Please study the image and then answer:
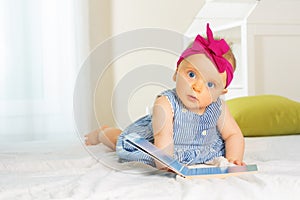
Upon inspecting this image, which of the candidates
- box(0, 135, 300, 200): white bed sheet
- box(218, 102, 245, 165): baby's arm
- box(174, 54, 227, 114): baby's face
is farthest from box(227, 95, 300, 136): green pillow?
box(174, 54, 227, 114): baby's face

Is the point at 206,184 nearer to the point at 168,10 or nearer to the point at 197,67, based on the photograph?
the point at 197,67

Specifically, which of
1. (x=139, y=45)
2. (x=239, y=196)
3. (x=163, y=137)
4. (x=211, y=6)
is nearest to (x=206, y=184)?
(x=239, y=196)

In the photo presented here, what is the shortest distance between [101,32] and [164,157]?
227 cm

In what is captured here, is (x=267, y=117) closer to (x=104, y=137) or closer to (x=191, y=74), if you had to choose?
(x=104, y=137)

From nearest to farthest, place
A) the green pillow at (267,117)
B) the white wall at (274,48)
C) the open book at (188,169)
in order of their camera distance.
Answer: the open book at (188,169) → the green pillow at (267,117) → the white wall at (274,48)

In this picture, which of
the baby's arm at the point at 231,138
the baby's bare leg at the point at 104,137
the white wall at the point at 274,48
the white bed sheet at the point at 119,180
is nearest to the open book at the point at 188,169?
the white bed sheet at the point at 119,180

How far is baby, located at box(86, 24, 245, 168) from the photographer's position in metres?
1.00

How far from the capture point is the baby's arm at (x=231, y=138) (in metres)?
1.11

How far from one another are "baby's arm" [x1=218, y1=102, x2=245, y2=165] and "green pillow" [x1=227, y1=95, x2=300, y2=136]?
1.68 ft

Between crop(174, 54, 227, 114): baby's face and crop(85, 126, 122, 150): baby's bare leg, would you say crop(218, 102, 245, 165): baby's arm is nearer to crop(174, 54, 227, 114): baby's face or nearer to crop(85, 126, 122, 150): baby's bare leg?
crop(174, 54, 227, 114): baby's face

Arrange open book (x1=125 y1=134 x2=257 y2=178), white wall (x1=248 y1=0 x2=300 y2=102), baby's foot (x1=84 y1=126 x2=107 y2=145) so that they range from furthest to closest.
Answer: white wall (x1=248 y1=0 x2=300 y2=102) → baby's foot (x1=84 y1=126 x2=107 y2=145) → open book (x1=125 y1=134 x2=257 y2=178)

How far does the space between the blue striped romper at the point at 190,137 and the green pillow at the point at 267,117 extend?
0.52m

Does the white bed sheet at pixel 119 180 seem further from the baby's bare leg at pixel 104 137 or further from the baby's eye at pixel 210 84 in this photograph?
the baby's eye at pixel 210 84

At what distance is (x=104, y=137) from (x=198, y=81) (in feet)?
1.42
